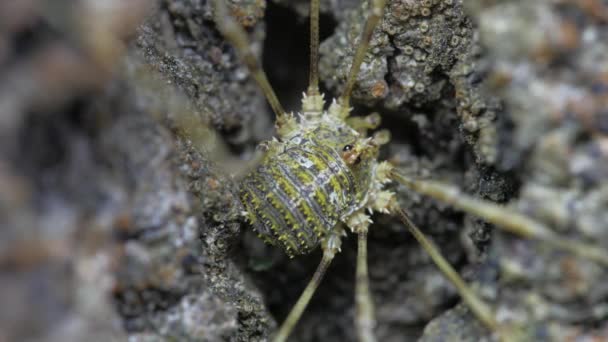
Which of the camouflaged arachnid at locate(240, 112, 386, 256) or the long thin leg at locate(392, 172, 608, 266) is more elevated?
the camouflaged arachnid at locate(240, 112, 386, 256)

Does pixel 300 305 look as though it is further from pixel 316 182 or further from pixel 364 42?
pixel 364 42

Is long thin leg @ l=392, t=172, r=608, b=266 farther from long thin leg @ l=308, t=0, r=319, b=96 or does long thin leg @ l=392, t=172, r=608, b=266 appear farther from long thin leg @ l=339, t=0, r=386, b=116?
long thin leg @ l=308, t=0, r=319, b=96

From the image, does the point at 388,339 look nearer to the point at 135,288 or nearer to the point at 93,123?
the point at 135,288

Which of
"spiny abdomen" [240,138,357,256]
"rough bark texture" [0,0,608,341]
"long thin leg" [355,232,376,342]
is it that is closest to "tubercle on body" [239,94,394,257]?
"spiny abdomen" [240,138,357,256]

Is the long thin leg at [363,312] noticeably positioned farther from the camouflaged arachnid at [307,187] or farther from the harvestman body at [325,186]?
the camouflaged arachnid at [307,187]

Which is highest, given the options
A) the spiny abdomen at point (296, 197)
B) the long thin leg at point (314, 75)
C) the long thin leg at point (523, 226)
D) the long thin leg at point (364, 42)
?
the long thin leg at point (314, 75)

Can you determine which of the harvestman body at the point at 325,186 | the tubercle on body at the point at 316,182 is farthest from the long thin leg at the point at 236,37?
the tubercle on body at the point at 316,182

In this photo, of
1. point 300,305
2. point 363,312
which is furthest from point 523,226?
point 300,305
